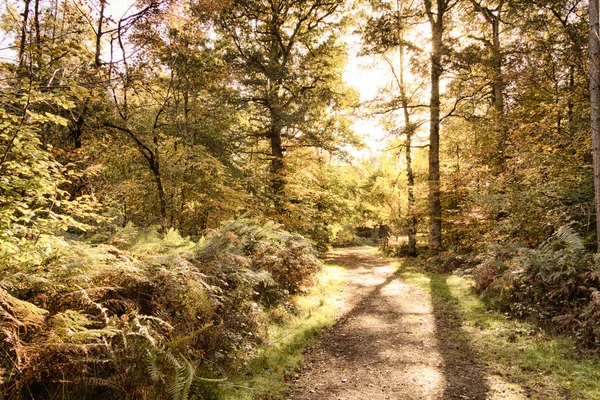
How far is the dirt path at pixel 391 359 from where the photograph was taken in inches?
179

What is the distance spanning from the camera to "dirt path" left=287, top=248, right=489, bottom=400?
179 inches

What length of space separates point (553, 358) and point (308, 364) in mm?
3528

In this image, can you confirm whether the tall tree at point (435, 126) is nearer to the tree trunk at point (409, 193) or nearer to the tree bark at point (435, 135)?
the tree bark at point (435, 135)

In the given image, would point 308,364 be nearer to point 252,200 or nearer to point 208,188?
point 208,188

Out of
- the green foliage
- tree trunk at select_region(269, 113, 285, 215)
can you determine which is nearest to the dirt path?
the green foliage

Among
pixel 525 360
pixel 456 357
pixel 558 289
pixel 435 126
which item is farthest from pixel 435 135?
pixel 525 360

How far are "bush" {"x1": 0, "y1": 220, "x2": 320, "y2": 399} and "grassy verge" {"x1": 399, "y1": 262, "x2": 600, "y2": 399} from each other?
364 cm

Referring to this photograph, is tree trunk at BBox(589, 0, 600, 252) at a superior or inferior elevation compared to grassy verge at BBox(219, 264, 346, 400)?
superior

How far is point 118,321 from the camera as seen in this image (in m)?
3.56

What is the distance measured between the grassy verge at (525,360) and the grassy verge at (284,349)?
2.68m

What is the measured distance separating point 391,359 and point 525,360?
6.27ft

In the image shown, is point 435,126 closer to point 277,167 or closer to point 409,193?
point 409,193

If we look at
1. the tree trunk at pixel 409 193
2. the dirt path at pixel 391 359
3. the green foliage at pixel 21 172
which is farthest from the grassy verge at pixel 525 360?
the tree trunk at pixel 409 193

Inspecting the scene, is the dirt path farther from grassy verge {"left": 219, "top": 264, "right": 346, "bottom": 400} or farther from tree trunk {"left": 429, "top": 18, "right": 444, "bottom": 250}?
tree trunk {"left": 429, "top": 18, "right": 444, "bottom": 250}
